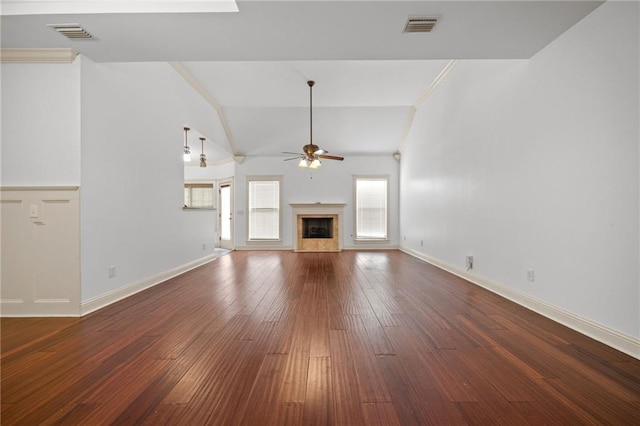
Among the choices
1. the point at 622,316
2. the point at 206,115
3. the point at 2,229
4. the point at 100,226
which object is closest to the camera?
the point at 622,316

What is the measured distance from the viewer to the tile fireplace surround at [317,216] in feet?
26.8

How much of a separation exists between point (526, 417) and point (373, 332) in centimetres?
116

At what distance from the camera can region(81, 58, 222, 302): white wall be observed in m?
3.02

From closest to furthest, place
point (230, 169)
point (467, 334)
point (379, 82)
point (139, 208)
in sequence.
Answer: point (467, 334) < point (139, 208) < point (379, 82) < point (230, 169)

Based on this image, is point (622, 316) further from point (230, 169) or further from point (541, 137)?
point (230, 169)

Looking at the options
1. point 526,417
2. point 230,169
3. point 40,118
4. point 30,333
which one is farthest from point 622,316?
point 230,169

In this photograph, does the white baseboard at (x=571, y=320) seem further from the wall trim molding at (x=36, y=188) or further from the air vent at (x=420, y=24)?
the wall trim molding at (x=36, y=188)

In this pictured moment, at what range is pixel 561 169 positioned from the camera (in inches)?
104

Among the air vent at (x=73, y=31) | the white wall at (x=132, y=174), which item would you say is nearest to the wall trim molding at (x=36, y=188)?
the white wall at (x=132, y=174)

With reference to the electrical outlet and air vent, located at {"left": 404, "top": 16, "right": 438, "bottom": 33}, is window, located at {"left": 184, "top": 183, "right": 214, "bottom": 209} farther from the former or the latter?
the electrical outlet

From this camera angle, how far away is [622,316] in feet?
6.90

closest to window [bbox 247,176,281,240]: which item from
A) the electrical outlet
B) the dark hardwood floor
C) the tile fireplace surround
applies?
the tile fireplace surround

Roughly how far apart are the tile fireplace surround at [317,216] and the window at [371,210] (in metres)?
0.60

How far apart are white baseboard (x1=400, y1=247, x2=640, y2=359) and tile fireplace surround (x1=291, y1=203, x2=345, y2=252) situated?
14.6ft
